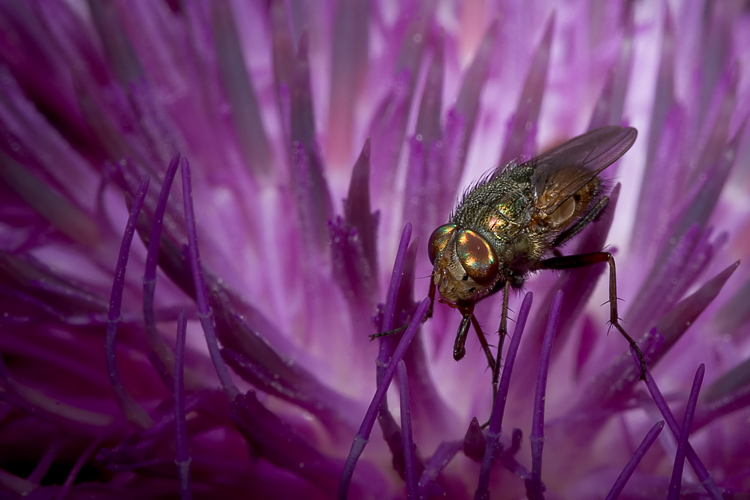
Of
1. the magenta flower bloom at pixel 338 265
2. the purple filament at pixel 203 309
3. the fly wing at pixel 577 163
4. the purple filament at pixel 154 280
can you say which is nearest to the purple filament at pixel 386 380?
the magenta flower bloom at pixel 338 265

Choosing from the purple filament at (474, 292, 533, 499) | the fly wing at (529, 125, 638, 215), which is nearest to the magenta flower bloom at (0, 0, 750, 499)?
the purple filament at (474, 292, 533, 499)

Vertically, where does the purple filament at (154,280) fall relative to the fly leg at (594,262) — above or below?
below

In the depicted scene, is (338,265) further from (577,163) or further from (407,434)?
(577,163)

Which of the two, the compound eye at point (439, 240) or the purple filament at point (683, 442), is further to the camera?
the compound eye at point (439, 240)

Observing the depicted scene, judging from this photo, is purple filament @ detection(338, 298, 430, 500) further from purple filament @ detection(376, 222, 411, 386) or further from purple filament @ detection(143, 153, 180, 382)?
purple filament @ detection(143, 153, 180, 382)

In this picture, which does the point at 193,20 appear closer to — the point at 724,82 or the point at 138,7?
the point at 138,7

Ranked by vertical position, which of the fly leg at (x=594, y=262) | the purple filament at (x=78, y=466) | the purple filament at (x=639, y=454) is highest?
the fly leg at (x=594, y=262)

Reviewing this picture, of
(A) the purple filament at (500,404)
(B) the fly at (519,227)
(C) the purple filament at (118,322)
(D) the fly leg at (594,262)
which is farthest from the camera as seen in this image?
(D) the fly leg at (594,262)

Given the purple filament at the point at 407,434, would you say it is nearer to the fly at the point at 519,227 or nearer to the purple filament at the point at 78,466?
the fly at the point at 519,227
